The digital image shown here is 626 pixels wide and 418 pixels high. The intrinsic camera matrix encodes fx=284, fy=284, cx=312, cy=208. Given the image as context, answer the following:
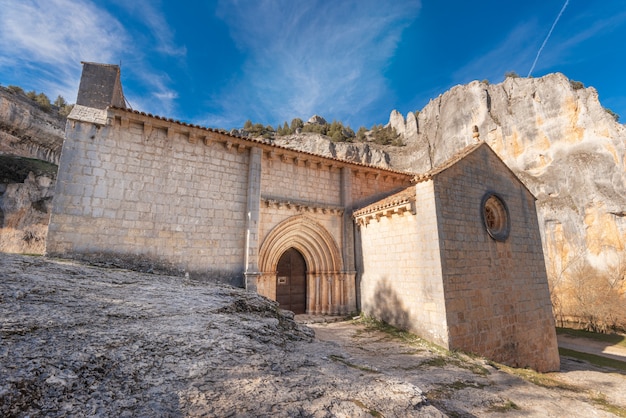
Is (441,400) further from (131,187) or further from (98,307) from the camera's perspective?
(131,187)

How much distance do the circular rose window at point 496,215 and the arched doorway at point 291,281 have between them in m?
6.62

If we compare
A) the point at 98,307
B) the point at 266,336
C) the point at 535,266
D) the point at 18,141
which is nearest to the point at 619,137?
the point at 535,266

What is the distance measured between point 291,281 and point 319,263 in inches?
50.4

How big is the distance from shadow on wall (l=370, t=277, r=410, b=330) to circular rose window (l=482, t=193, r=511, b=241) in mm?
3707

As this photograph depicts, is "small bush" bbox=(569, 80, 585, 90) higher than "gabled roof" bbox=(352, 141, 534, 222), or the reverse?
"small bush" bbox=(569, 80, 585, 90)

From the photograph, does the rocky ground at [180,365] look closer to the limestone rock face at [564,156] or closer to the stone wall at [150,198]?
the stone wall at [150,198]

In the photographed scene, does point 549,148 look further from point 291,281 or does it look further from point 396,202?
point 291,281

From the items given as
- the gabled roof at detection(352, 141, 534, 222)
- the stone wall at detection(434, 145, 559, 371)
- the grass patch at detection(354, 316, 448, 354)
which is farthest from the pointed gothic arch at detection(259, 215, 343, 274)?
the stone wall at detection(434, 145, 559, 371)

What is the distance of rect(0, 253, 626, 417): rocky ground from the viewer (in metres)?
1.74

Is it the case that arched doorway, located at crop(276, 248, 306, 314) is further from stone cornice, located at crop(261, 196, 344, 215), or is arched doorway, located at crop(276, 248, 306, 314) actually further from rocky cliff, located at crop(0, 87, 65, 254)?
rocky cliff, located at crop(0, 87, 65, 254)

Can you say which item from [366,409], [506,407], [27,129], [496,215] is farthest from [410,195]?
[27,129]

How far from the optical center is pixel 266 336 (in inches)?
134

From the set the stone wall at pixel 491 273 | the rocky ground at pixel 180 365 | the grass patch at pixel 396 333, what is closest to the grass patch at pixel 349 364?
the rocky ground at pixel 180 365

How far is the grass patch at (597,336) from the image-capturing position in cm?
1596
